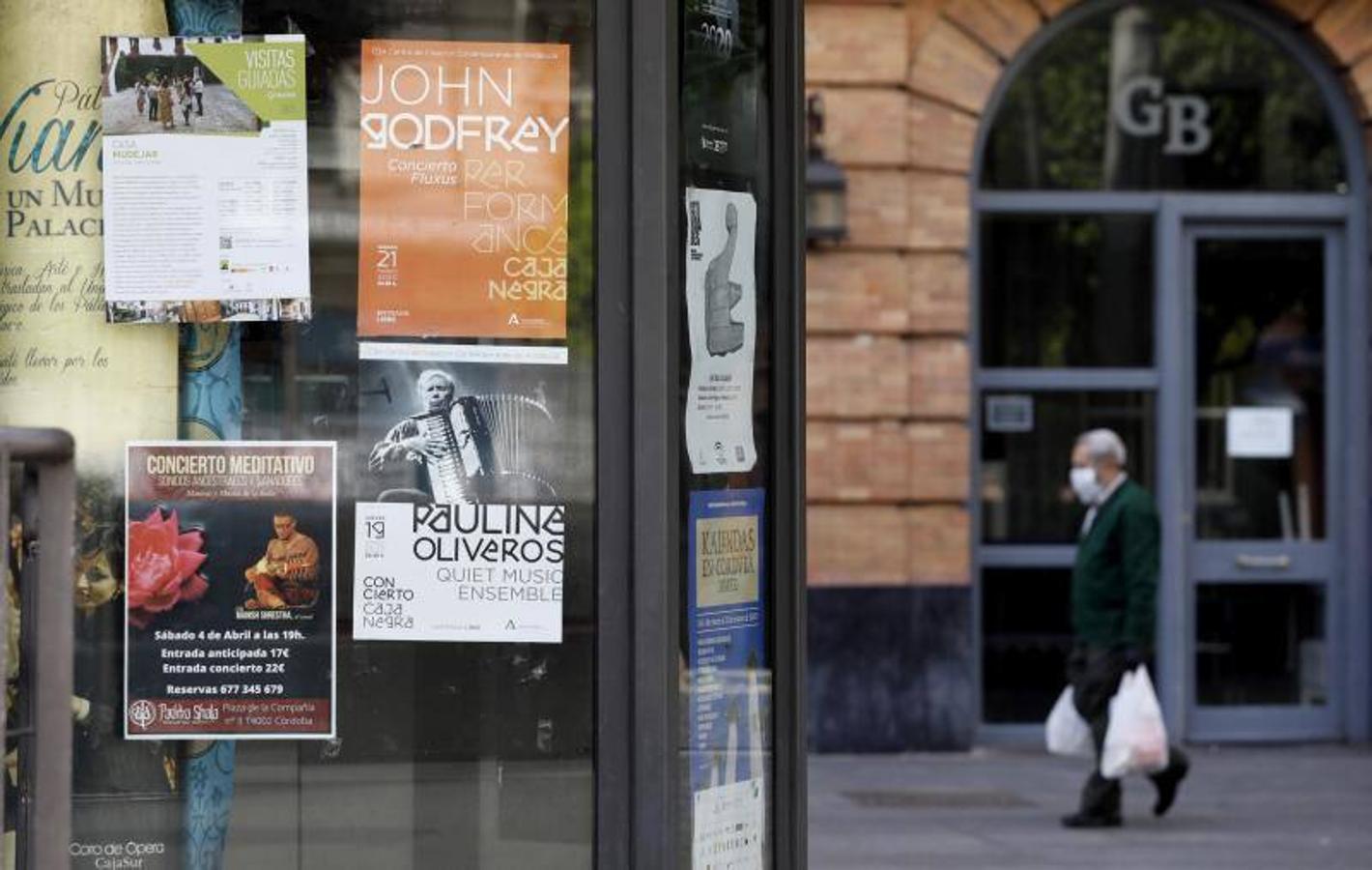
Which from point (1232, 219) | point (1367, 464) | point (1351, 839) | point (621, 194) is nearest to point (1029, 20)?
point (1232, 219)

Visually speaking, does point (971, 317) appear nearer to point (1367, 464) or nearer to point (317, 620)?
point (1367, 464)

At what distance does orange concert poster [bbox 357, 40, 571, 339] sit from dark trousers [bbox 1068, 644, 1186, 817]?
668 centimetres

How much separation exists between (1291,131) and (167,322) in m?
10.5

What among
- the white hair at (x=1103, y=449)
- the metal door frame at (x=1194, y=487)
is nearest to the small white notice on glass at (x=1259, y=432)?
the metal door frame at (x=1194, y=487)

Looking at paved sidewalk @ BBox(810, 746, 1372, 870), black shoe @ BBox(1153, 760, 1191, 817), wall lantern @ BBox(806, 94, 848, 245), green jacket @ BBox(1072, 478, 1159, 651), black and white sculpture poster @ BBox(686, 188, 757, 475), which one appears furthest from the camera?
wall lantern @ BBox(806, 94, 848, 245)

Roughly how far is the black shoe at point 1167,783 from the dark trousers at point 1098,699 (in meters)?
0.06

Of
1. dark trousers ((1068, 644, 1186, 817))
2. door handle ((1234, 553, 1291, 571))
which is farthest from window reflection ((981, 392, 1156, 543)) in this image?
dark trousers ((1068, 644, 1186, 817))

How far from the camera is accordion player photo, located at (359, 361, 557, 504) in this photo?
448cm

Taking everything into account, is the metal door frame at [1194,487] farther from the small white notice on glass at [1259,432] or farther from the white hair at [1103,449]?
the white hair at [1103,449]

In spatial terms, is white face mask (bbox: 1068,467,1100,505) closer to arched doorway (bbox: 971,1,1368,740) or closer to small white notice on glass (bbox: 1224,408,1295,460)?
arched doorway (bbox: 971,1,1368,740)

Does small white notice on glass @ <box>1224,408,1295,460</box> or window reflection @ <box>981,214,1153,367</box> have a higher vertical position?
window reflection @ <box>981,214,1153,367</box>

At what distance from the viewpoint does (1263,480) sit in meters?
13.8

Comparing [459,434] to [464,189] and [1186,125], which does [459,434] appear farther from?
[1186,125]

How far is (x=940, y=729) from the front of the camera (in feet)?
43.7
